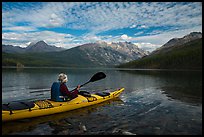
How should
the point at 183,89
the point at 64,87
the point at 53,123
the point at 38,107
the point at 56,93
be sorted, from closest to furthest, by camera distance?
1. the point at 53,123
2. the point at 38,107
3. the point at 56,93
4. the point at 64,87
5. the point at 183,89

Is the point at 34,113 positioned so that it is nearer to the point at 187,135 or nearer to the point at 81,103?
the point at 81,103

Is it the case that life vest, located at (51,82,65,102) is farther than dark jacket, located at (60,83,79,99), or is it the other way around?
dark jacket, located at (60,83,79,99)

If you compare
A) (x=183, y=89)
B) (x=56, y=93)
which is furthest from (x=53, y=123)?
(x=183, y=89)

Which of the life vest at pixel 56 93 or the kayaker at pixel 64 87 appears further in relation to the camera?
the kayaker at pixel 64 87

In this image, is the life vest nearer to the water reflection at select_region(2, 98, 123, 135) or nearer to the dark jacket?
the dark jacket

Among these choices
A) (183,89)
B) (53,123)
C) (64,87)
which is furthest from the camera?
(183,89)

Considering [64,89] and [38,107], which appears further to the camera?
[64,89]

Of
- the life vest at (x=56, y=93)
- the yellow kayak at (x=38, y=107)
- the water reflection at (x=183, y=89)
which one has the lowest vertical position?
the water reflection at (x=183, y=89)

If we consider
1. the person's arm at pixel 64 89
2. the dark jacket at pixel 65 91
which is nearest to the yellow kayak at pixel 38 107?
the dark jacket at pixel 65 91

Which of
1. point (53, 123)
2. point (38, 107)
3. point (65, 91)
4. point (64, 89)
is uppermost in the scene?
point (64, 89)

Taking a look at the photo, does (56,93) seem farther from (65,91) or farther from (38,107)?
(38,107)

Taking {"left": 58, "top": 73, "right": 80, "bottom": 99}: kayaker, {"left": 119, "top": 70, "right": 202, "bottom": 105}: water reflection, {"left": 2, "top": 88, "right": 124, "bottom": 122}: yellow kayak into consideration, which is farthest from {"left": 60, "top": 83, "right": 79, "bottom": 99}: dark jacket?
{"left": 119, "top": 70, "right": 202, "bottom": 105}: water reflection

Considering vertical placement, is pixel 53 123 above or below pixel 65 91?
below

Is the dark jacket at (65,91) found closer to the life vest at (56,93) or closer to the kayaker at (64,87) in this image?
the kayaker at (64,87)
